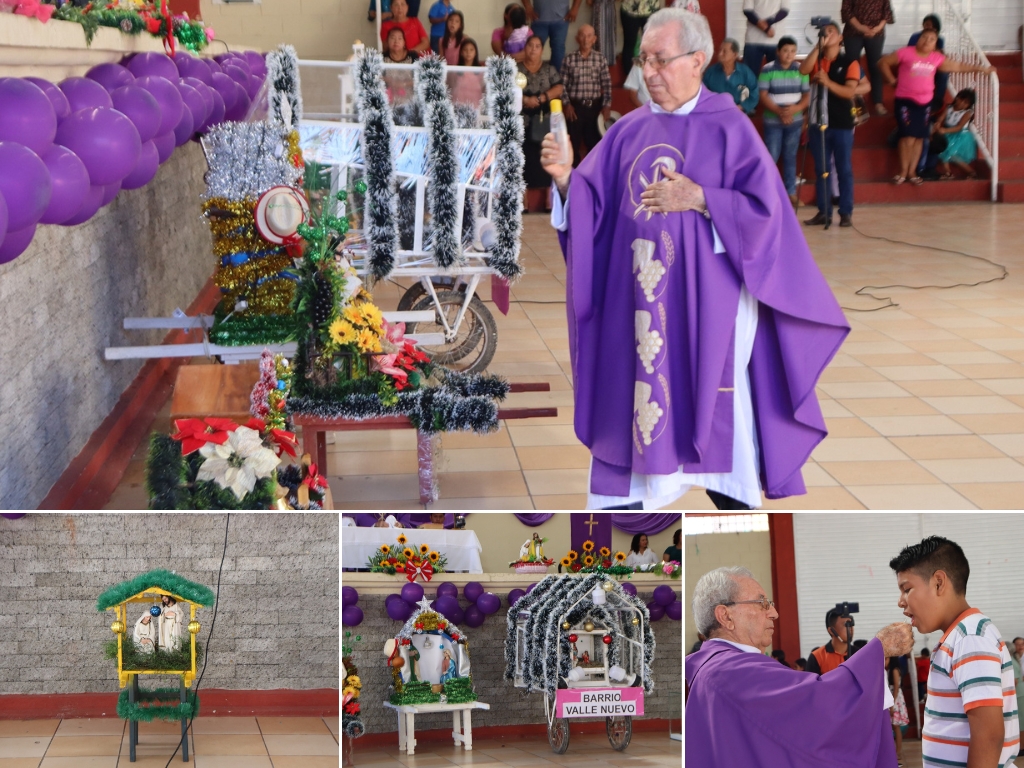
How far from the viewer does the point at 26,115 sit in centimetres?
282

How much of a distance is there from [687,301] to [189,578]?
201cm

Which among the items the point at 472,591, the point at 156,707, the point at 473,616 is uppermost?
the point at 472,591

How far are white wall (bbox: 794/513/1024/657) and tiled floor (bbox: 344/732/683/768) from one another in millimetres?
558

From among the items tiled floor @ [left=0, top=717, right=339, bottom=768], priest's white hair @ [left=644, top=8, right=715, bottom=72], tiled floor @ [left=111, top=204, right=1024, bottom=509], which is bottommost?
tiled floor @ [left=0, top=717, right=339, bottom=768]

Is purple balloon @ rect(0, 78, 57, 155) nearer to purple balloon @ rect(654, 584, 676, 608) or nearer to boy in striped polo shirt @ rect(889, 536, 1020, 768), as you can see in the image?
purple balloon @ rect(654, 584, 676, 608)

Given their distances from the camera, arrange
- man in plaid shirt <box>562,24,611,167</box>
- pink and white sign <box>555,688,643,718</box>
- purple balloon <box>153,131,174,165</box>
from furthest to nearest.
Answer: man in plaid shirt <box>562,24,611,167</box> < purple balloon <box>153,131,174,165</box> < pink and white sign <box>555,688,643,718</box>

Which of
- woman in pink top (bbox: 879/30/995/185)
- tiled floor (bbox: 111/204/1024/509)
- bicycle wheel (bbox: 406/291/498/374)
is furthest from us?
woman in pink top (bbox: 879/30/995/185)

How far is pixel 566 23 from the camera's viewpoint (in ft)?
47.8

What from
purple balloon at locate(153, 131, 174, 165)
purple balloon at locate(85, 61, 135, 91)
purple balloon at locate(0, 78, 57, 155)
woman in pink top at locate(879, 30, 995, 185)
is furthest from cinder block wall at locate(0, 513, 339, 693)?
woman in pink top at locate(879, 30, 995, 185)

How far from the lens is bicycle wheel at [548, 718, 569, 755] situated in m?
2.77

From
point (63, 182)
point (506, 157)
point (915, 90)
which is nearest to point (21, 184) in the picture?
point (63, 182)

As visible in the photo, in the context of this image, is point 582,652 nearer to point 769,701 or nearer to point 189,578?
point 769,701

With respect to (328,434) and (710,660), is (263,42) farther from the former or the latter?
(710,660)

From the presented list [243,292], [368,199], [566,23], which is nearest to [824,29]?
[566,23]
